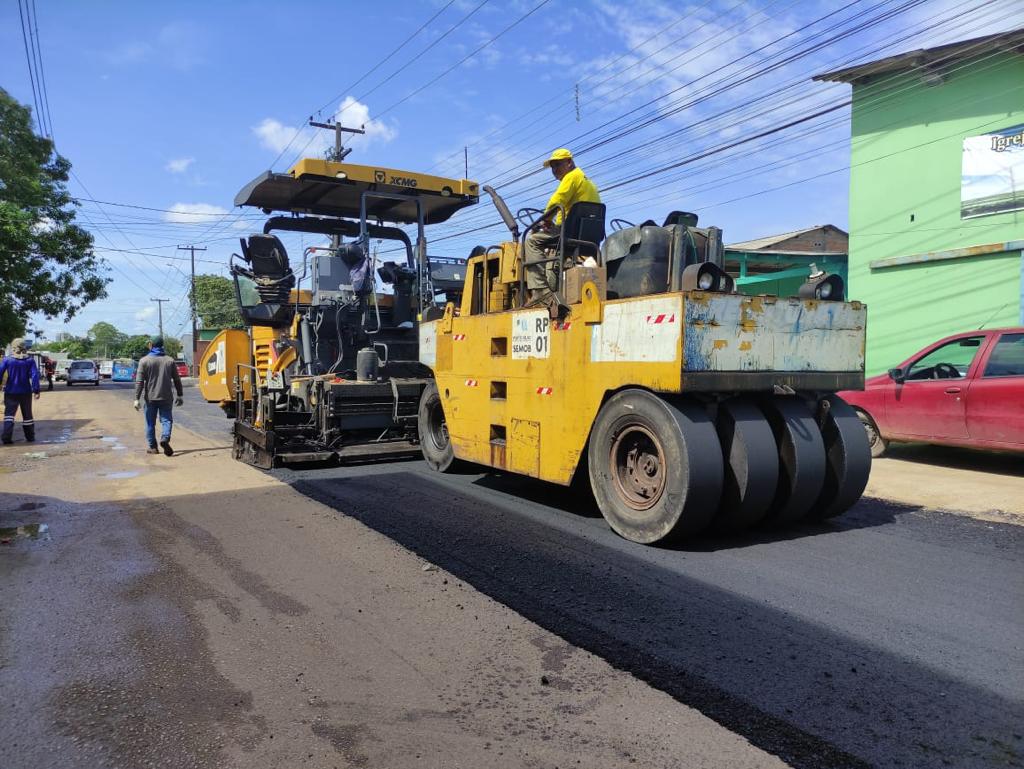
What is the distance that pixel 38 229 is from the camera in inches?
952

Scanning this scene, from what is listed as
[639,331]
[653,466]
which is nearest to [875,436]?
[653,466]

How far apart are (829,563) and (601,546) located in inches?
58.1

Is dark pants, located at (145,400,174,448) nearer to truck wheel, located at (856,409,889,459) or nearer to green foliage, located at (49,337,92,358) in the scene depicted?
truck wheel, located at (856,409,889,459)

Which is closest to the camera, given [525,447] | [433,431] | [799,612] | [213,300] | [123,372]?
[799,612]

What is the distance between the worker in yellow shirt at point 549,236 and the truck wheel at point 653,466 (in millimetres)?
1389

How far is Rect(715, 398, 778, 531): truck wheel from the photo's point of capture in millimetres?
5012

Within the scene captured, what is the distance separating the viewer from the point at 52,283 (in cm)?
2570

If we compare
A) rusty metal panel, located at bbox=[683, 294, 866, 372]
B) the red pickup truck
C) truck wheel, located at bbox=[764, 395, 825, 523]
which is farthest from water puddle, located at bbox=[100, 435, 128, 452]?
the red pickup truck

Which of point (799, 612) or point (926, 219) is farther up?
point (926, 219)

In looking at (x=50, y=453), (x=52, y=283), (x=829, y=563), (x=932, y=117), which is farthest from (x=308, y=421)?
(x=52, y=283)

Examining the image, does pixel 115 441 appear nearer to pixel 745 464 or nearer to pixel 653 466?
pixel 653 466

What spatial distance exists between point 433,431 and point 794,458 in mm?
4225

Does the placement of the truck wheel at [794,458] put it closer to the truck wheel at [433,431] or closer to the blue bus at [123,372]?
the truck wheel at [433,431]

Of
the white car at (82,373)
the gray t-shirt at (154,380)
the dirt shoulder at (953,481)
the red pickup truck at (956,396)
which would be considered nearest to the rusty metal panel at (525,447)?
the dirt shoulder at (953,481)
